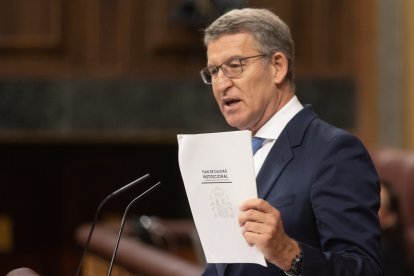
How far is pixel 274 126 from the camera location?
2225 millimetres

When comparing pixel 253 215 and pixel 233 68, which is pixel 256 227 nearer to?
pixel 253 215

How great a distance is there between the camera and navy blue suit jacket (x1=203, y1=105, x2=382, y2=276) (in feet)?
6.32

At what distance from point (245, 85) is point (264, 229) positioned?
1.62 feet

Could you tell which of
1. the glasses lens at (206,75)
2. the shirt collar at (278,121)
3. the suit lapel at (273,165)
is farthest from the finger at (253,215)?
the glasses lens at (206,75)

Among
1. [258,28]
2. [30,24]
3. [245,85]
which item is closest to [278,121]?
[245,85]

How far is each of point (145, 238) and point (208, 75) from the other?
3.03m

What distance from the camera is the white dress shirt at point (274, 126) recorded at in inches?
87.3

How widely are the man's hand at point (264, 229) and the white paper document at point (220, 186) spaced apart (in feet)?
0.12

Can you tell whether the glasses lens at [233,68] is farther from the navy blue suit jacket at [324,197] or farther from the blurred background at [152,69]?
the blurred background at [152,69]

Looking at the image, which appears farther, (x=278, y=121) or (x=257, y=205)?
(x=278, y=121)

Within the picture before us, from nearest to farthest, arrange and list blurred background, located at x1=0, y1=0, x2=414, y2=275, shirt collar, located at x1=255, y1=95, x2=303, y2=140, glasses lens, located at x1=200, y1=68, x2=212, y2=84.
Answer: shirt collar, located at x1=255, y1=95, x2=303, y2=140 → glasses lens, located at x1=200, y1=68, x2=212, y2=84 → blurred background, located at x1=0, y1=0, x2=414, y2=275

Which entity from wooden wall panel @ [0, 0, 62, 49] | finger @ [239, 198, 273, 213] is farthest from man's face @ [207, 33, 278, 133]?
wooden wall panel @ [0, 0, 62, 49]

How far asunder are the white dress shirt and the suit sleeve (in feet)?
0.72

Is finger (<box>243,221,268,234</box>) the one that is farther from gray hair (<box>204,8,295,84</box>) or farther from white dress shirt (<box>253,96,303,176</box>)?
gray hair (<box>204,8,295,84</box>)
